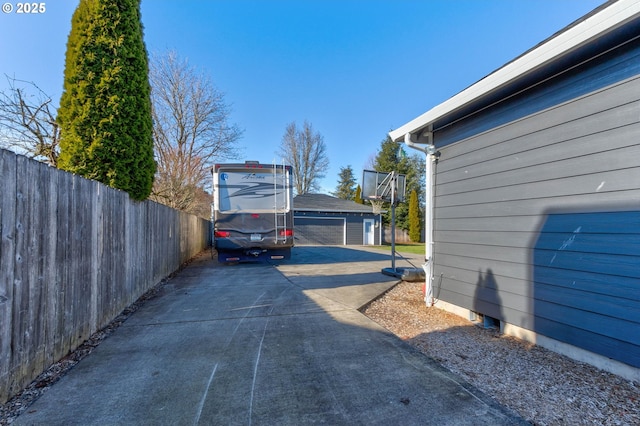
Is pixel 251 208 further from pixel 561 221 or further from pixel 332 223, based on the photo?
pixel 332 223

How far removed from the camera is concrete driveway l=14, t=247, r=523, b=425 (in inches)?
78.8

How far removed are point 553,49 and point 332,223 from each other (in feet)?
57.6

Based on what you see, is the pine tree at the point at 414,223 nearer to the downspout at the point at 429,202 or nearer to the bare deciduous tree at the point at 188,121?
the bare deciduous tree at the point at 188,121

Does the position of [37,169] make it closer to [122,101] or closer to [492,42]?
[122,101]

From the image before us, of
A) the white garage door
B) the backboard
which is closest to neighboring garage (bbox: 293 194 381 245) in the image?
the white garage door

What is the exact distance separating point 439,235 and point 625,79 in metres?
2.85

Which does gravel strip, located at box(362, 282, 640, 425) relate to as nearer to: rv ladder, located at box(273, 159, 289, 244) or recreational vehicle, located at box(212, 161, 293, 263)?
rv ladder, located at box(273, 159, 289, 244)

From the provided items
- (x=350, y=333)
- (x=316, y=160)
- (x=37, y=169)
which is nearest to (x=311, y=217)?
(x=316, y=160)

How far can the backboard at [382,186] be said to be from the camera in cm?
729

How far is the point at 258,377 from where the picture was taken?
2516 mm

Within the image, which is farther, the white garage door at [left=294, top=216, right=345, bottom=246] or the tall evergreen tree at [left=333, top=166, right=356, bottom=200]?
the tall evergreen tree at [left=333, top=166, right=356, bottom=200]

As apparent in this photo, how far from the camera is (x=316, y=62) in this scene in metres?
13.6

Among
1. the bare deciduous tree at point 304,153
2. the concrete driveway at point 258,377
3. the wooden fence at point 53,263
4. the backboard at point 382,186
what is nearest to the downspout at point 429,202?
the concrete driveway at point 258,377

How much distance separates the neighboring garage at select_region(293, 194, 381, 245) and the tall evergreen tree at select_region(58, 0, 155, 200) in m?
14.5
